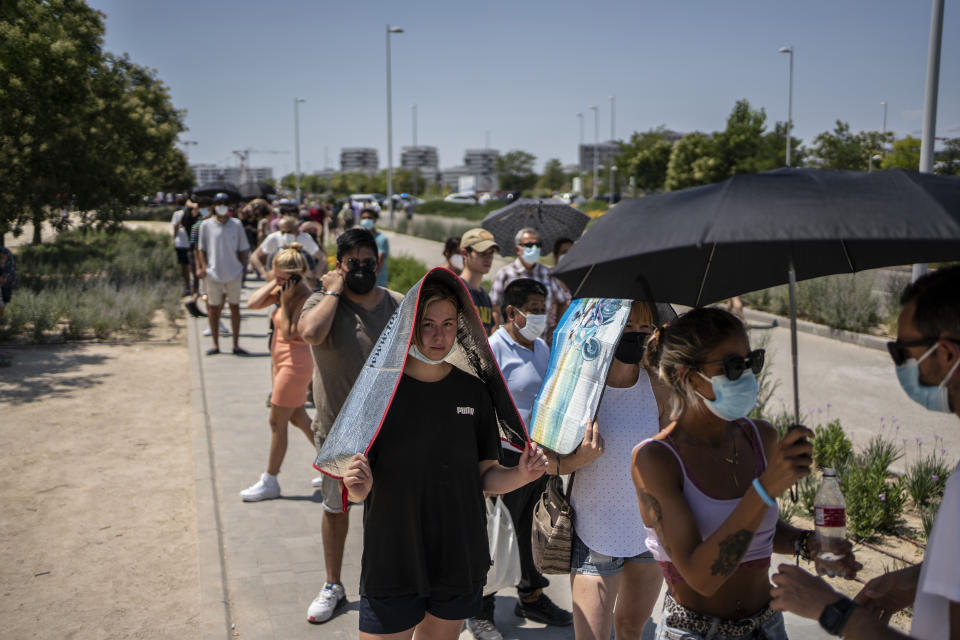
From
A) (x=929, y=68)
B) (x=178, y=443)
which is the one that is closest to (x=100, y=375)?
(x=178, y=443)

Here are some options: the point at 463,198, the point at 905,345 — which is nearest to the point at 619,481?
the point at 905,345

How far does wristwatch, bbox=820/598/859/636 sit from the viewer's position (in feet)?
6.27

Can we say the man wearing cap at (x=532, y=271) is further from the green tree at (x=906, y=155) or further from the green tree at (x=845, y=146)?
the green tree at (x=845, y=146)

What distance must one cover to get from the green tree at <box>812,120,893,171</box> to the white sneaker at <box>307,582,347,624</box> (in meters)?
17.6

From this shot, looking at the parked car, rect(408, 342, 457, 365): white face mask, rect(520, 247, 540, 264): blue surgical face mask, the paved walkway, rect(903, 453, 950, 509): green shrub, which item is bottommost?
the paved walkway

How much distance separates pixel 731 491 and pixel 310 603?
314cm

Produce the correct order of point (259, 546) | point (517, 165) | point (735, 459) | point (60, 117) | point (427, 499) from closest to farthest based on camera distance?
point (735, 459)
point (427, 499)
point (259, 546)
point (60, 117)
point (517, 165)

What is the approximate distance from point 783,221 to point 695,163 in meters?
50.3

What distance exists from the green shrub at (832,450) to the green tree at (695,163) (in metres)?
42.6

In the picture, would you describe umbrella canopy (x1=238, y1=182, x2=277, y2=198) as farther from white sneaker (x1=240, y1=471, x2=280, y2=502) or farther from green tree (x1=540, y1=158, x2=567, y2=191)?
green tree (x1=540, y1=158, x2=567, y2=191)

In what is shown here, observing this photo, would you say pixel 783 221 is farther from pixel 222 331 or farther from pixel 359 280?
pixel 222 331

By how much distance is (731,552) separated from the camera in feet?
6.96

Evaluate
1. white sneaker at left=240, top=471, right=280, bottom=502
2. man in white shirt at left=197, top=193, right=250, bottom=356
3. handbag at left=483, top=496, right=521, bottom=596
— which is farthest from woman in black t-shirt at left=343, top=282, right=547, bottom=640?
man in white shirt at left=197, top=193, right=250, bottom=356

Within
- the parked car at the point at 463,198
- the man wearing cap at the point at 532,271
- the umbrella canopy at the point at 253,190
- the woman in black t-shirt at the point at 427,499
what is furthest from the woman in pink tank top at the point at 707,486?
the parked car at the point at 463,198
